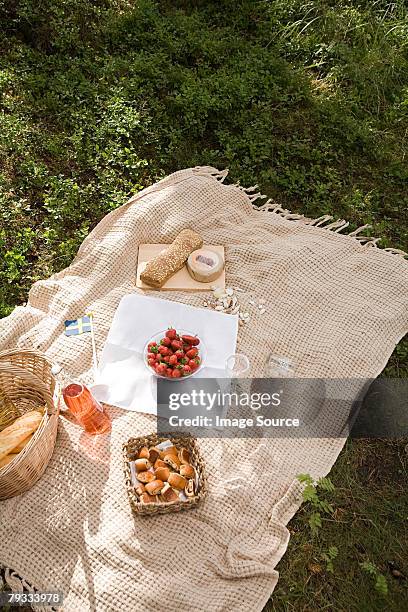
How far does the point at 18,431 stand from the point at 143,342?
0.87 m

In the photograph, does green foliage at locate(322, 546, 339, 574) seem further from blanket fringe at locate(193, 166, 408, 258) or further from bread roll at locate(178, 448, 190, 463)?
blanket fringe at locate(193, 166, 408, 258)

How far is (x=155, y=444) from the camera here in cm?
298

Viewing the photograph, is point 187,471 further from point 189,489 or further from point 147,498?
point 147,498

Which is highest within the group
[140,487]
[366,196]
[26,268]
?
[366,196]

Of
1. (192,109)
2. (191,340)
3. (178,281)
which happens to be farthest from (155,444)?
(192,109)

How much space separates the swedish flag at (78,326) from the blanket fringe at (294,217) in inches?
54.6

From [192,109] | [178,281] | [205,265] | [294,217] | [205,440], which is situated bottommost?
[205,440]

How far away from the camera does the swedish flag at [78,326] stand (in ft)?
11.3

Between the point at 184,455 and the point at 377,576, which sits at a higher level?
the point at 184,455

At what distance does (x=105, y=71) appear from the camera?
16.1 feet

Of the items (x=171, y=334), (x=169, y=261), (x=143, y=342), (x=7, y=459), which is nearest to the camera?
(x=7, y=459)

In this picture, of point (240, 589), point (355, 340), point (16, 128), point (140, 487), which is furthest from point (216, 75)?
point (240, 589)

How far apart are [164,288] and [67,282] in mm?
563

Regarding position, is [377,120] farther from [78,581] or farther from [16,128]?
[78,581]
